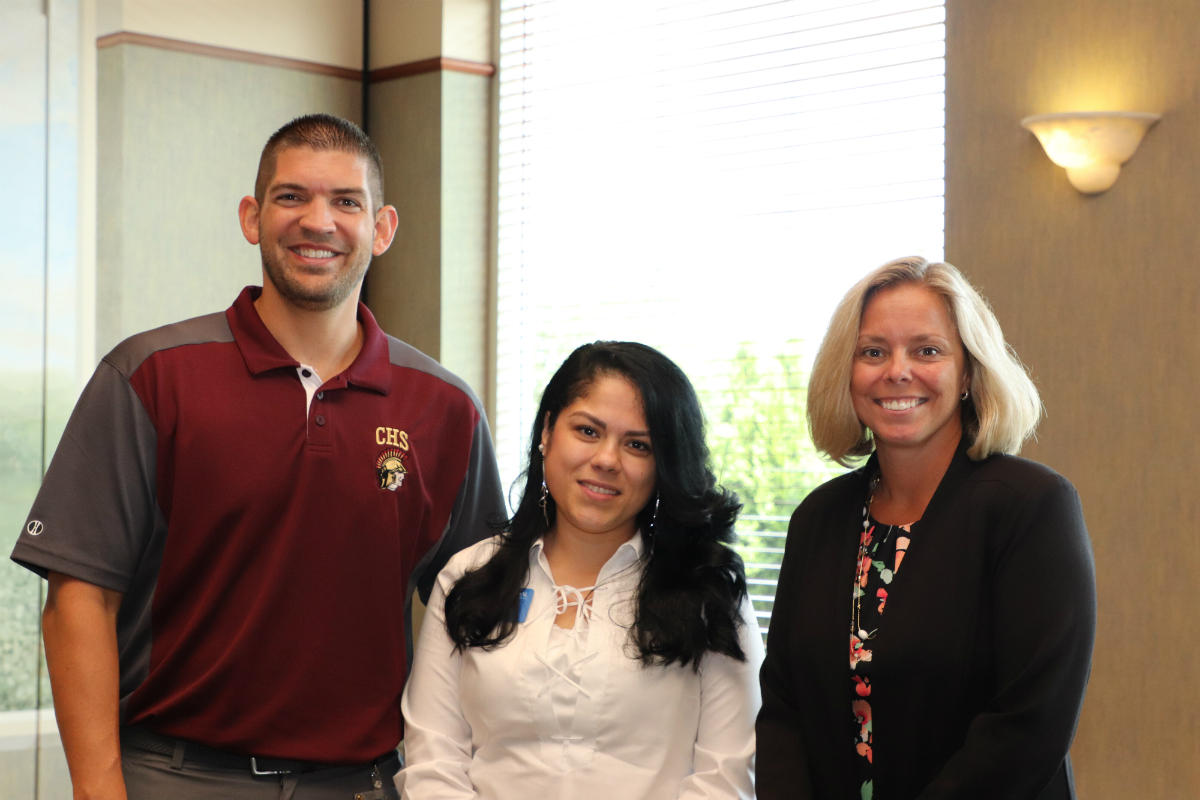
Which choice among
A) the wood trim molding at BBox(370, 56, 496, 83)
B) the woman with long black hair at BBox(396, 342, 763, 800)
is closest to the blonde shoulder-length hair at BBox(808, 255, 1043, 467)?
the woman with long black hair at BBox(396, 342, 763, 800)

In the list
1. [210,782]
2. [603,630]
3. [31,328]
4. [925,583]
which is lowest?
[210,782]

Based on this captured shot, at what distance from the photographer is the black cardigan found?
1735 mm

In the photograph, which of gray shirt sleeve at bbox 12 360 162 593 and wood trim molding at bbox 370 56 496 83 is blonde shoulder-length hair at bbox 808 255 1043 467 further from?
wood trim molding at bbox 370 56 496 83

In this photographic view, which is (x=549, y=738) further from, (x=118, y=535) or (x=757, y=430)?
(x=757, y=430)

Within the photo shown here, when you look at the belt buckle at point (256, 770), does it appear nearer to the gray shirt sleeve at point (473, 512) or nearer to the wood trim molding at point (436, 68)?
the gray shirt sleeve at point (473, 512)

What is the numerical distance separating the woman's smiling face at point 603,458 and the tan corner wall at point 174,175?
2.50 metres

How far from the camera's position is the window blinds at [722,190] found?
3.70 m

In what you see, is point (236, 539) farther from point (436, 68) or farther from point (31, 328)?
point (436, 68)

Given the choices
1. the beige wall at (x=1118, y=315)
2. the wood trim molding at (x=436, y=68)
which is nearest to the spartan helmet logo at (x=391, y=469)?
the beige wall at (x=1118, y=315)

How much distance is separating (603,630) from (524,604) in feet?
0.50

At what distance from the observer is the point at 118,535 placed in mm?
2023

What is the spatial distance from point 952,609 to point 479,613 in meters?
0.77

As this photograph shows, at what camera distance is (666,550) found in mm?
2139

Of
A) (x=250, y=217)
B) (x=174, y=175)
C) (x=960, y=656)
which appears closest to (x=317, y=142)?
(x=250, y=217)
